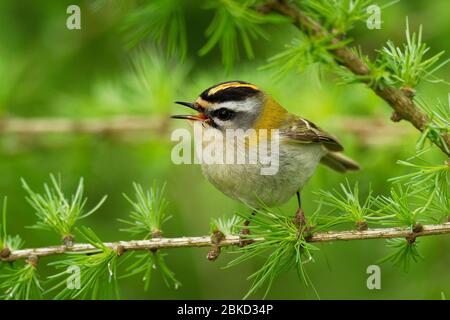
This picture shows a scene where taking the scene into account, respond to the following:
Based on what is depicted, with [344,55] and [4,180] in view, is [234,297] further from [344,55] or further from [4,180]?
[344,55]

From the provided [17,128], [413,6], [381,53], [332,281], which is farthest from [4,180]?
[413,6]

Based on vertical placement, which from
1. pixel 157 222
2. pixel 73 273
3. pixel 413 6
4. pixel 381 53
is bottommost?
pixel 73 273

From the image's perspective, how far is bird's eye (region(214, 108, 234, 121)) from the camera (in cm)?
362

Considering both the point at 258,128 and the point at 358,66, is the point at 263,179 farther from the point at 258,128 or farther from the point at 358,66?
the point at 358,66

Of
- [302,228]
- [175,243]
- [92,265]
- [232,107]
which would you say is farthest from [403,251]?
[232,107]

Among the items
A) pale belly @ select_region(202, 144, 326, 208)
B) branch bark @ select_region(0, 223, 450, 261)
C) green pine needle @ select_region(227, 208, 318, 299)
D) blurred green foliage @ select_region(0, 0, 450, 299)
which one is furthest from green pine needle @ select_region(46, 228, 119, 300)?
blurred green foliage @ select_region(0, 0, 450, 299)

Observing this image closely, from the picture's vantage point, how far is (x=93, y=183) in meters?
4.95

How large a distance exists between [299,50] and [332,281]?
9.57 feet

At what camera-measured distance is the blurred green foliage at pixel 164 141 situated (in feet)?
14.5

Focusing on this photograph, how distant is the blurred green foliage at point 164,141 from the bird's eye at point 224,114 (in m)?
0.67

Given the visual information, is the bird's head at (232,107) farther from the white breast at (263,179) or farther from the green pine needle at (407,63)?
the green pine needle at (407,63)

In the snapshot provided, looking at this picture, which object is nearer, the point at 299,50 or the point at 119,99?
the point at 299,50

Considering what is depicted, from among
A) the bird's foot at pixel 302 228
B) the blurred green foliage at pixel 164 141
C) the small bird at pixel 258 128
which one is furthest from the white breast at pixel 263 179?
A: the blurred green foliage at pixel 164 141

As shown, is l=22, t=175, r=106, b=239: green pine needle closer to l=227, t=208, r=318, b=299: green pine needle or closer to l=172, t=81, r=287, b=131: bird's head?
l=227, t=208, r=318, b=299: green pine needle
